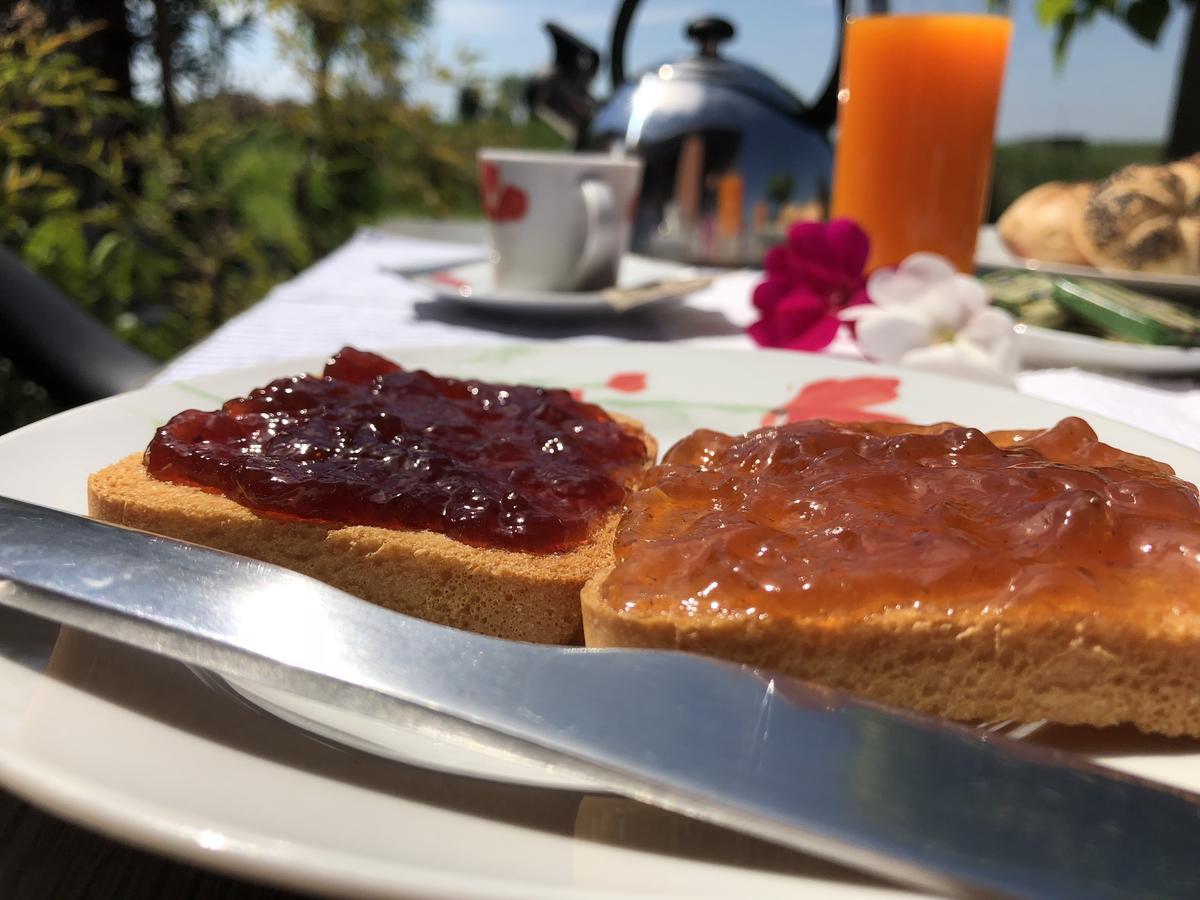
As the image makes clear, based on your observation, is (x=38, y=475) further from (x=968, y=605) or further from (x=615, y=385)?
(x=968, y=605)

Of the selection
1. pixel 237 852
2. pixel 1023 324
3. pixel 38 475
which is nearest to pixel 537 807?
pixel 237 852

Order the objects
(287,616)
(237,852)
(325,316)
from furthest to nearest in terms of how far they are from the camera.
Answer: (325,316)
(287,616)
(237,852)

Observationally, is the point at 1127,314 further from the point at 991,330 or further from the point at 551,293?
the point at 551,293

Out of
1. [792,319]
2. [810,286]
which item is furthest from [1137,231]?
[792,319]

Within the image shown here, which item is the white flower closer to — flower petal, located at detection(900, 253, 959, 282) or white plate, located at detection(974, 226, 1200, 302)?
flower petal, located at detection(900, 253, 959, 282)

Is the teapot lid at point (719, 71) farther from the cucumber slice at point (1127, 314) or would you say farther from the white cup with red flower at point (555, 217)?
the cucumber slice at point (1127, 314)

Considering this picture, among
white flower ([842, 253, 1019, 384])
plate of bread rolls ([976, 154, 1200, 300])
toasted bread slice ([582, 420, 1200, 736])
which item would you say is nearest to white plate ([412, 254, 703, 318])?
white flower ([842, 253, 1019, 384])
